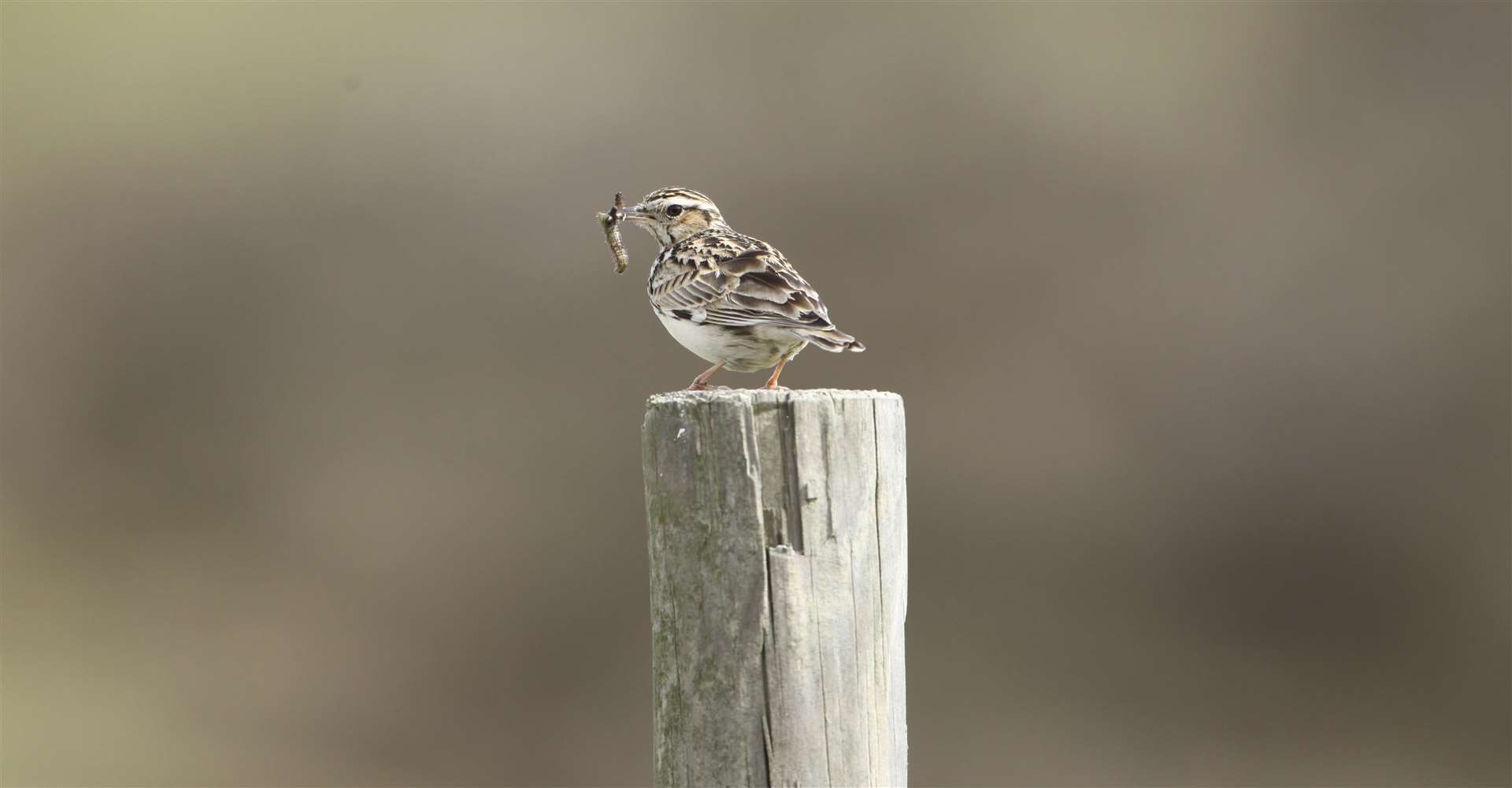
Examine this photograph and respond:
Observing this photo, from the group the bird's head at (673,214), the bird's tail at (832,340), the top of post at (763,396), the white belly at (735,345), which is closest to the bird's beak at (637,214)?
the bird's head at (673,214)

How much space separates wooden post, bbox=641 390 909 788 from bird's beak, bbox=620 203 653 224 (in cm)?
447

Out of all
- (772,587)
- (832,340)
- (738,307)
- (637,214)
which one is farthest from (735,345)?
(772,587)

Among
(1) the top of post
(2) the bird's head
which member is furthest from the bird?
(1) the top of post

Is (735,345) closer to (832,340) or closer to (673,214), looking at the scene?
(832,340)

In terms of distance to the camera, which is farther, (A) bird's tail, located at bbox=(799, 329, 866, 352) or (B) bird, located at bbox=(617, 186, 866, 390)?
(B) bird, located at bbox=(617, 186, 866, 390)

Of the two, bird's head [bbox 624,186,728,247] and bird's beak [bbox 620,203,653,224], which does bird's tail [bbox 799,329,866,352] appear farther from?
bird's beak [bbox 620,203,653,224]

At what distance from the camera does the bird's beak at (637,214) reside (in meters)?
Result: 8.80

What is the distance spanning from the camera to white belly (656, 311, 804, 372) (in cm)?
693

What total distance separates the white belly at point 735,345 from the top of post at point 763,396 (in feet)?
7.72

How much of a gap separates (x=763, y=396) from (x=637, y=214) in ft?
15.3

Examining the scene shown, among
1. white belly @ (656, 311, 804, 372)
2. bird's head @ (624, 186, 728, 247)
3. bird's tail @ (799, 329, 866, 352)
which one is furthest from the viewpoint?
bird's head @ (624, 186, 728, 247)

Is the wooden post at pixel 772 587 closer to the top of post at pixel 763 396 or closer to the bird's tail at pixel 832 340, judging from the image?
the top of post at pixel 763 396

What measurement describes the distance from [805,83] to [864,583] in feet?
47.3

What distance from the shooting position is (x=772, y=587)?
14.1 feet
